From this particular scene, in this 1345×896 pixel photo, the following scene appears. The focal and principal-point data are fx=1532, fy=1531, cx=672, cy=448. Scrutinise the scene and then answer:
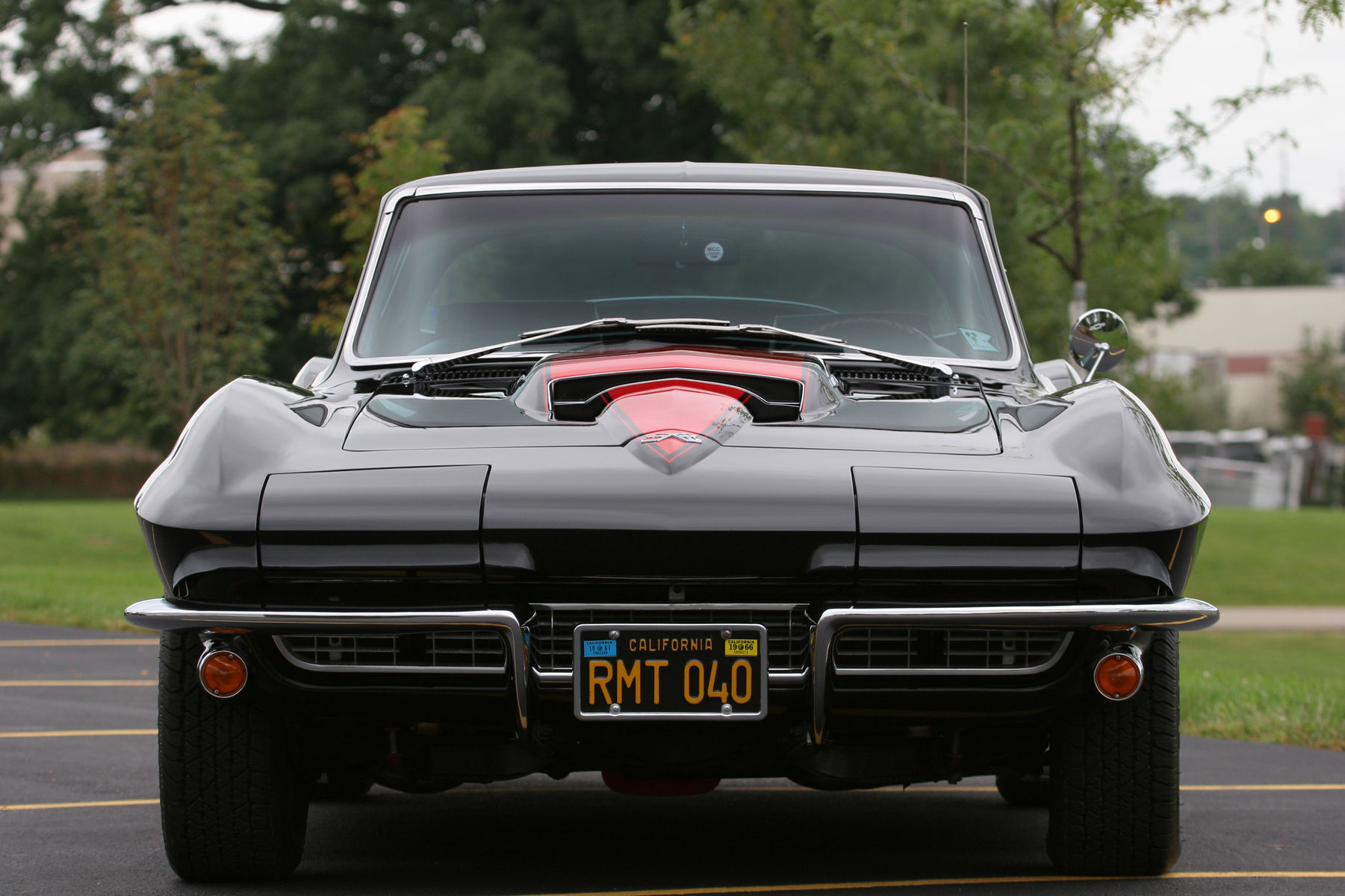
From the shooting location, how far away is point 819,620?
119 inches

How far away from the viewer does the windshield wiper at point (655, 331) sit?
3916mm

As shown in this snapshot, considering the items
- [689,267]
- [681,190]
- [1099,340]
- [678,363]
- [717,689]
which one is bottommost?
[717,689]

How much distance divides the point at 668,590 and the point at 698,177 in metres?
1.95

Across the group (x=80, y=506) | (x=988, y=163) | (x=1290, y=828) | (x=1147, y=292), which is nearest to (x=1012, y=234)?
(x=988, y=163)

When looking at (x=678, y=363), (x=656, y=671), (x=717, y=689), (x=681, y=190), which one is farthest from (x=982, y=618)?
(x=681, y=190)

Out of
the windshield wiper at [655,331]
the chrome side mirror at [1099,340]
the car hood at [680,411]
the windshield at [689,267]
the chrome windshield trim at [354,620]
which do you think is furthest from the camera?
the chrome side mirror at [1099,340]

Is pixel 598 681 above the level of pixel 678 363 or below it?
below

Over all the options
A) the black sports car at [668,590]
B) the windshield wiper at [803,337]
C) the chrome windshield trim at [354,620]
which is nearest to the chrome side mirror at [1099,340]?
the windshield wiper at [803,337]

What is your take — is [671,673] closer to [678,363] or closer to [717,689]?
[717,689]

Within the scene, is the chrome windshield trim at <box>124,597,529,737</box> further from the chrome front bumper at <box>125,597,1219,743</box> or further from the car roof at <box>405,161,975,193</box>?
the car roof at <box>405,161,975,193</box>

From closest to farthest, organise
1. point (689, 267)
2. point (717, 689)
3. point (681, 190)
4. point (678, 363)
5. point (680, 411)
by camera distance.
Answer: point (717, 689) → point (680, 411) → point (678, 363) → point (689, 267) → point (681, 190)

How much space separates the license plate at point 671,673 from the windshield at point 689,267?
1.50 m

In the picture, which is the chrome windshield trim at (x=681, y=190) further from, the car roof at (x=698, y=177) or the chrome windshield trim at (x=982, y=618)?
the chrome windshield trim at (x=982, y=618)

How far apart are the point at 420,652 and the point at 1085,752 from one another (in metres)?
1.51
